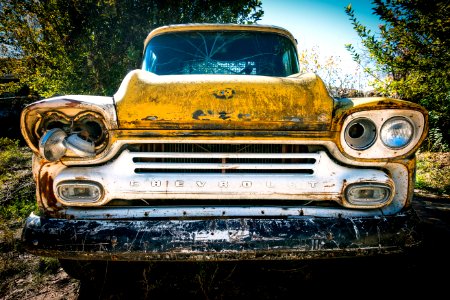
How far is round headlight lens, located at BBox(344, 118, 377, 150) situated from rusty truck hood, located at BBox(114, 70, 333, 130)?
16cm

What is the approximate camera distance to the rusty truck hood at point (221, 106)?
5.28 feet

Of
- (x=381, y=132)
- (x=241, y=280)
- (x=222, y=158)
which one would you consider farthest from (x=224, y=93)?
(x=241, y=280)

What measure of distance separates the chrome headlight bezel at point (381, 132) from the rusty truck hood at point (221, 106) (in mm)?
150

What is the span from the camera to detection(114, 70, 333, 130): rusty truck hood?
1608 mm

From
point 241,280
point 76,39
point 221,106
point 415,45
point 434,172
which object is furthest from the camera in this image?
point 434,172

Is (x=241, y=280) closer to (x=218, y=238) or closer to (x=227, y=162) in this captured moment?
(x=218, y=238)

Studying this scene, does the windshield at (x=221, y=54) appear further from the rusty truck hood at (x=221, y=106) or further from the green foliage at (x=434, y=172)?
the green foliage at (x=434, y=172)

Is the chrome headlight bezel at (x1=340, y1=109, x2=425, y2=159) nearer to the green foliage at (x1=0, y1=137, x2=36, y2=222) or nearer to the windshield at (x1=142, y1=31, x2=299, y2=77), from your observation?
the windshield at (x1=142, y1=31, x2=299, y2=77)

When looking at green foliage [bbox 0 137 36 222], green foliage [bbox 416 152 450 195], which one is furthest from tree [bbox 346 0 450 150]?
green foliage [bbox 0 137 36 222]

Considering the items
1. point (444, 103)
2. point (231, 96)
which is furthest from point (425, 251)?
point (444, 103)

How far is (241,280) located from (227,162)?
3.56 ft

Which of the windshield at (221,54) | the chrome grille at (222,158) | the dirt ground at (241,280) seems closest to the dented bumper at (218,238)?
the chrome grille at (222,158)

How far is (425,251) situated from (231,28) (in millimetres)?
2929

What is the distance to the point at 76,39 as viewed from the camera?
5.88m
